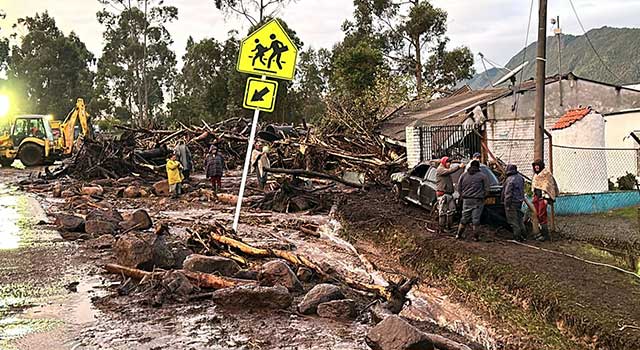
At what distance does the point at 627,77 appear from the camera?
6278cm

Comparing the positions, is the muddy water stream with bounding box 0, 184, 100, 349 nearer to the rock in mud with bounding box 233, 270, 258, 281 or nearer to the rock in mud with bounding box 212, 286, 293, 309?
the rock in mud with bounding box 212, 286, 293, 309

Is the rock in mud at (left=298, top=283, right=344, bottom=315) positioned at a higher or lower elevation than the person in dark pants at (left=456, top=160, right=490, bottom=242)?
lower

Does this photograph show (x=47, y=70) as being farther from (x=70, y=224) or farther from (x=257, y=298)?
(x=257, y=298)

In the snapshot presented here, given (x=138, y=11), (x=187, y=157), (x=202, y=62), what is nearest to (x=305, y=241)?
(x=187, y=157)

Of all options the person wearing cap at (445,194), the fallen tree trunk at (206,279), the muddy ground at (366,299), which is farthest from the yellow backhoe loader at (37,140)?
the fallen tree trunk at (206,279)

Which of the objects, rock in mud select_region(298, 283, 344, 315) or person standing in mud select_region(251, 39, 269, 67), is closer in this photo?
rock in mud select_region(298, 283, 344, 315)

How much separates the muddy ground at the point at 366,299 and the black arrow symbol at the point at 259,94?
9.02ft

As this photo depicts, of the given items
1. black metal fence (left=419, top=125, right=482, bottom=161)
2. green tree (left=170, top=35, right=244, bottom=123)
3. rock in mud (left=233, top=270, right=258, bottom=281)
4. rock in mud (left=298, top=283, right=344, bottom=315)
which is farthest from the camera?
green tree (left=170, top=35, right=244, bottom=123)

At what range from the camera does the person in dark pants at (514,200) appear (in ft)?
37.3

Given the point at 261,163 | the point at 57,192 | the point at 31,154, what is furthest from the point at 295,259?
the point at 31,154

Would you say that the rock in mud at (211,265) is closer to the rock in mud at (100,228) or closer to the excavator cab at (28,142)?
the rock in mud at (100,228)

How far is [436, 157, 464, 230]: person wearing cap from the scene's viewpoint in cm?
1232

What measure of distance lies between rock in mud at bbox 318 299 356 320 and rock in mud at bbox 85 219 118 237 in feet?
21.3

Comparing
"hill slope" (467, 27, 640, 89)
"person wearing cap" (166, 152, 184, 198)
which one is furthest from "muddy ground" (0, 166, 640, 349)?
"hill slope" (467, 27, 640, 89)
